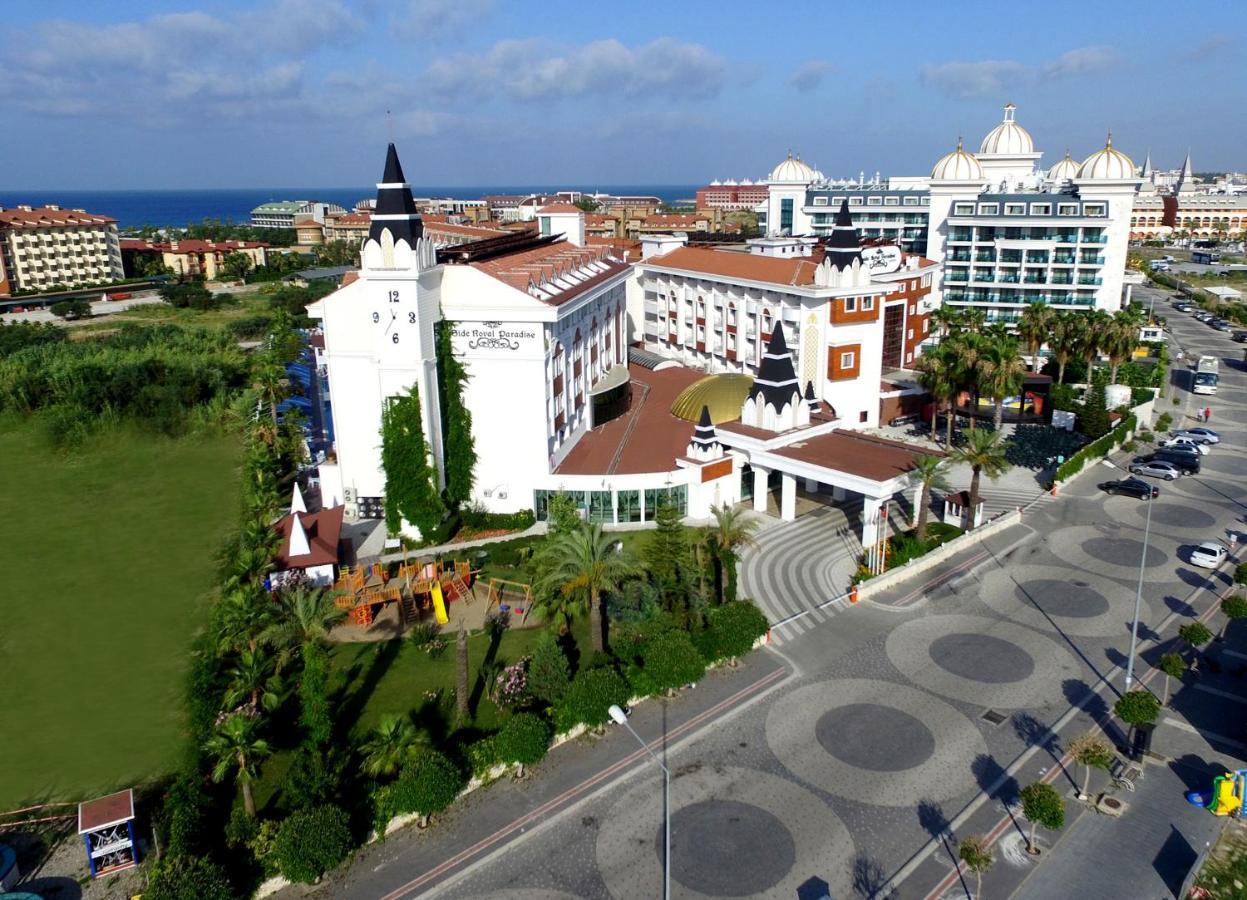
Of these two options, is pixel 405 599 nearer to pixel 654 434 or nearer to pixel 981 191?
pixel 654 434

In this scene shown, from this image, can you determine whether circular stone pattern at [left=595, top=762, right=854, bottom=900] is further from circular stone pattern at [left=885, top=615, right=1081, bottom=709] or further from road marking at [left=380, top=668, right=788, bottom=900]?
circular stone pattern at [left=885, top=615, right=1081, bottom=709]

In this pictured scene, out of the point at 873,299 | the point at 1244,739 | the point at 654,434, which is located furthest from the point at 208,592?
the point at 873,299

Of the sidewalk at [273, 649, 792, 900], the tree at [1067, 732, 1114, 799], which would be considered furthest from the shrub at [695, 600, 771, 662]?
the tree at [1067, 732, 1114, 799]

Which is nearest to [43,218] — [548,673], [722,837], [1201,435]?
[548,673]

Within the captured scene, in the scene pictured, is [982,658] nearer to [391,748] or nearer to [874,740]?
[874,740]

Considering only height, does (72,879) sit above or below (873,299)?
below

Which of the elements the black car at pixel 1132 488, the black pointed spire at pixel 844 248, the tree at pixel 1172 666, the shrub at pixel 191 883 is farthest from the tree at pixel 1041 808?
the black pointed spire at pixel 844 248
